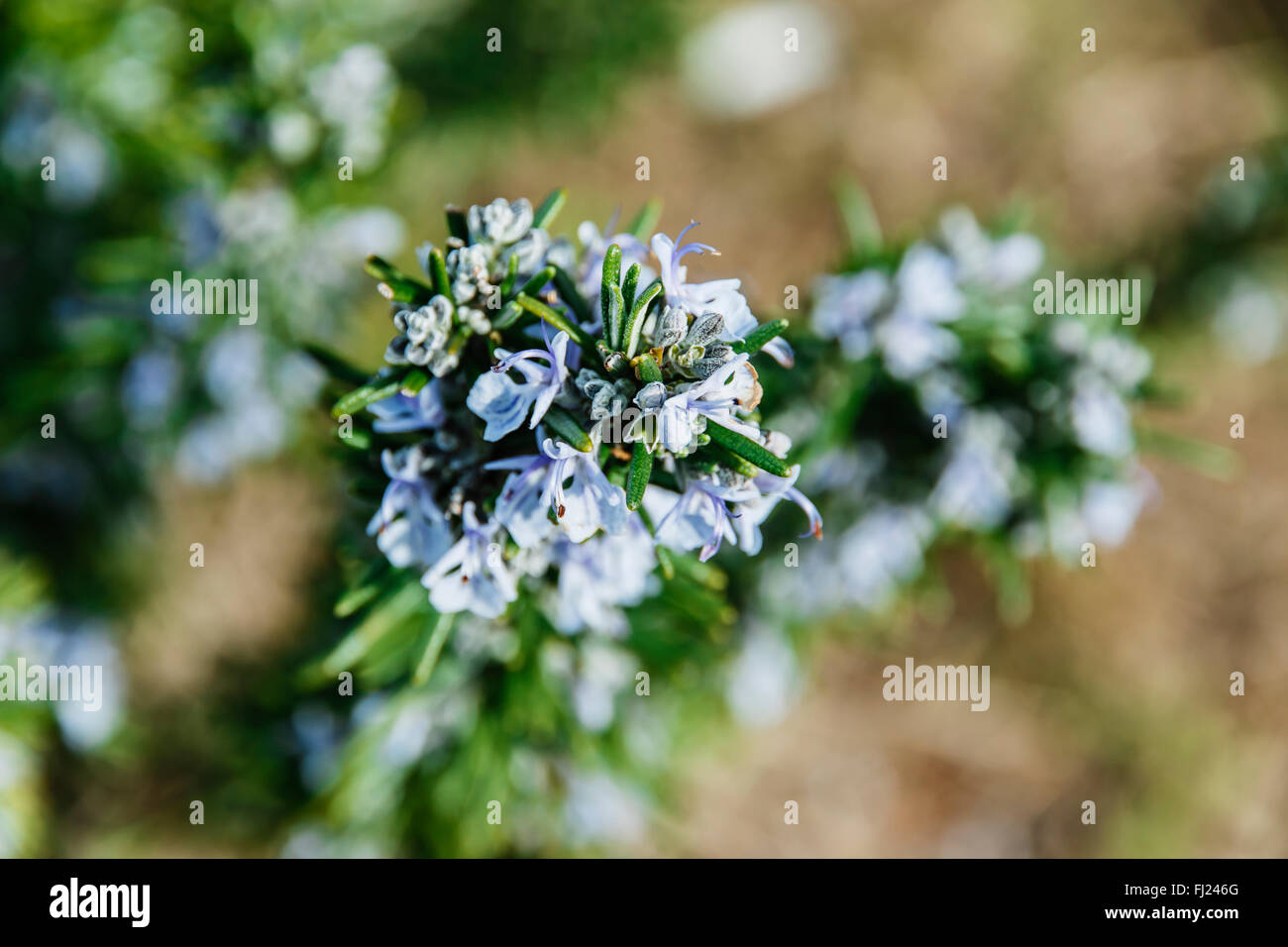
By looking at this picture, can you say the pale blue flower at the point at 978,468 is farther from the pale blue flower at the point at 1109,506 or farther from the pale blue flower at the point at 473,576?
the pale blue flower at the point at 473,576

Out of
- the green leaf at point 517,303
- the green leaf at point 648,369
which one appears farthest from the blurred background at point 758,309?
the green leaf at point 648,369

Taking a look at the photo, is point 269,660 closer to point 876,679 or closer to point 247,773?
point 247,773

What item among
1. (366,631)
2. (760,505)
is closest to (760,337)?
(760,505)

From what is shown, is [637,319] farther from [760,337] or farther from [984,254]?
[984,254]

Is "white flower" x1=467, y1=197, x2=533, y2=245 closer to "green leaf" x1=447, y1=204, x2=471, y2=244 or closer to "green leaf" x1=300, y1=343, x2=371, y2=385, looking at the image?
"green leaf" x1=447, y1=204, x2=471, y2=244

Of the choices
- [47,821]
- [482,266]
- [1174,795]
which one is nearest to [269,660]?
[47,821]

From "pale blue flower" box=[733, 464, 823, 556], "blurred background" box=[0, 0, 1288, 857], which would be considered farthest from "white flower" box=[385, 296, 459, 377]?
"blurred background" box=[0, 0, 1288, 857]
